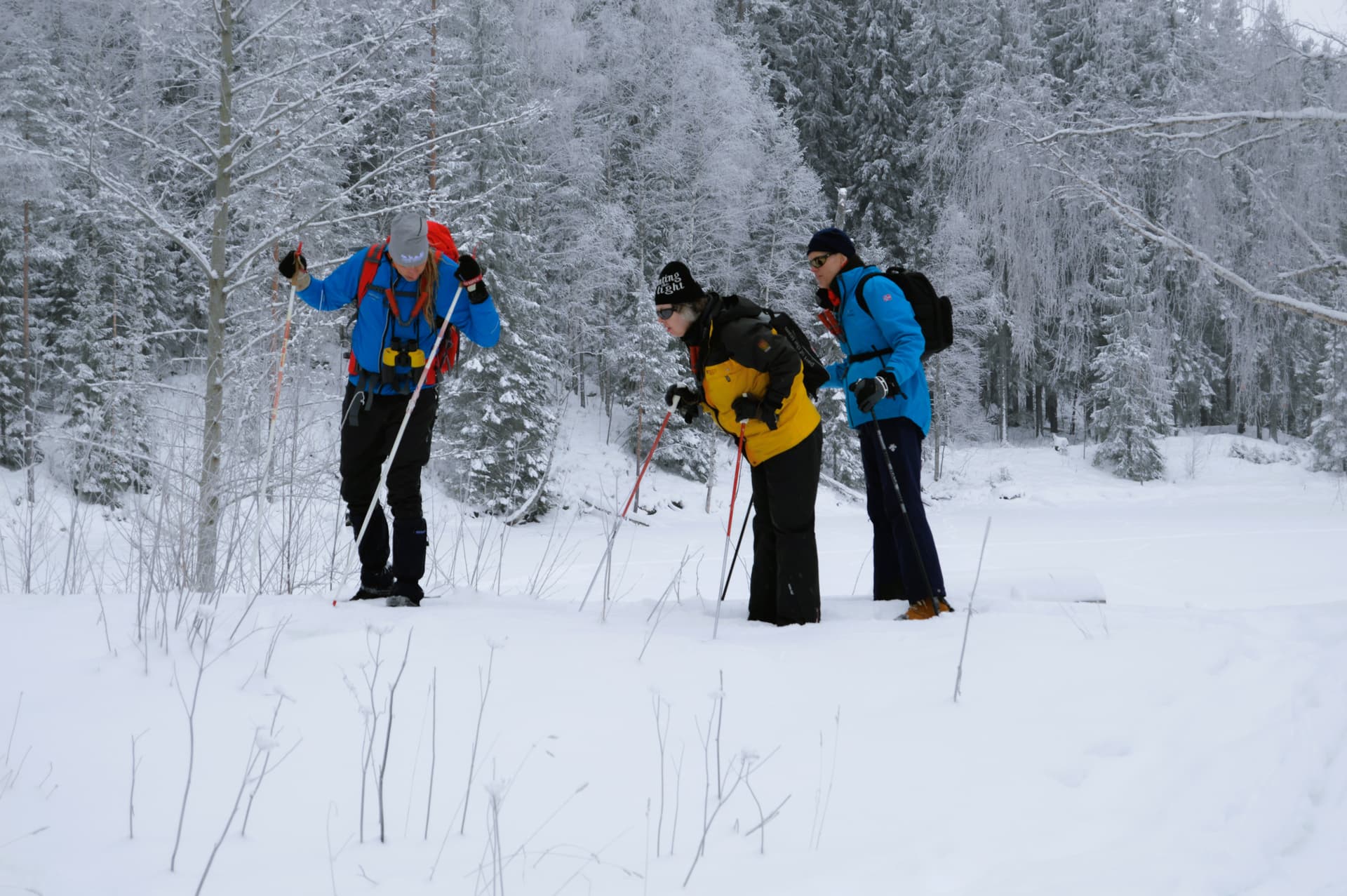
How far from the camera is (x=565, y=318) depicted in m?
21.4

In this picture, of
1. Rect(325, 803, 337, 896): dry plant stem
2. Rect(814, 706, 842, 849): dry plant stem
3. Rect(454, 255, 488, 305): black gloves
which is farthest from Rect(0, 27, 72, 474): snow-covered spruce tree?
Rect(814, 706, 842, 849): dry plant stem

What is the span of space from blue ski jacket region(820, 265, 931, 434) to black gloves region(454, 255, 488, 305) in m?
1.58

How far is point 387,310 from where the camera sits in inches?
149

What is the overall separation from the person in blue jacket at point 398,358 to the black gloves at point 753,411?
1.15m

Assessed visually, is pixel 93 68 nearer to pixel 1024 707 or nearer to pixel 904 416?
pixel 904 416

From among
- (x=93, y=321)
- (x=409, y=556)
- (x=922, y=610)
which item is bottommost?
(x=922, y=610)

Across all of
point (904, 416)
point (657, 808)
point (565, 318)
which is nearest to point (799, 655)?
point (657, 808)

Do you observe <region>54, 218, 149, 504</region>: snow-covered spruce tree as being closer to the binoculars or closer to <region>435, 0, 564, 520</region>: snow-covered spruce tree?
<region>435, 0, 564, 520</region>: snow-covered spruce tree

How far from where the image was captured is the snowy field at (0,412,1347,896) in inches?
63.7

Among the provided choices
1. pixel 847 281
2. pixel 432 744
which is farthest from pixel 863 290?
pixel 432 744

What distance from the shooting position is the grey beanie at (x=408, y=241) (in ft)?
11.8

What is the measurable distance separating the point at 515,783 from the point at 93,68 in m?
23.2

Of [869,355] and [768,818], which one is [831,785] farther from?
[869,355]

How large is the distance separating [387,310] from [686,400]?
1366 millimetres
